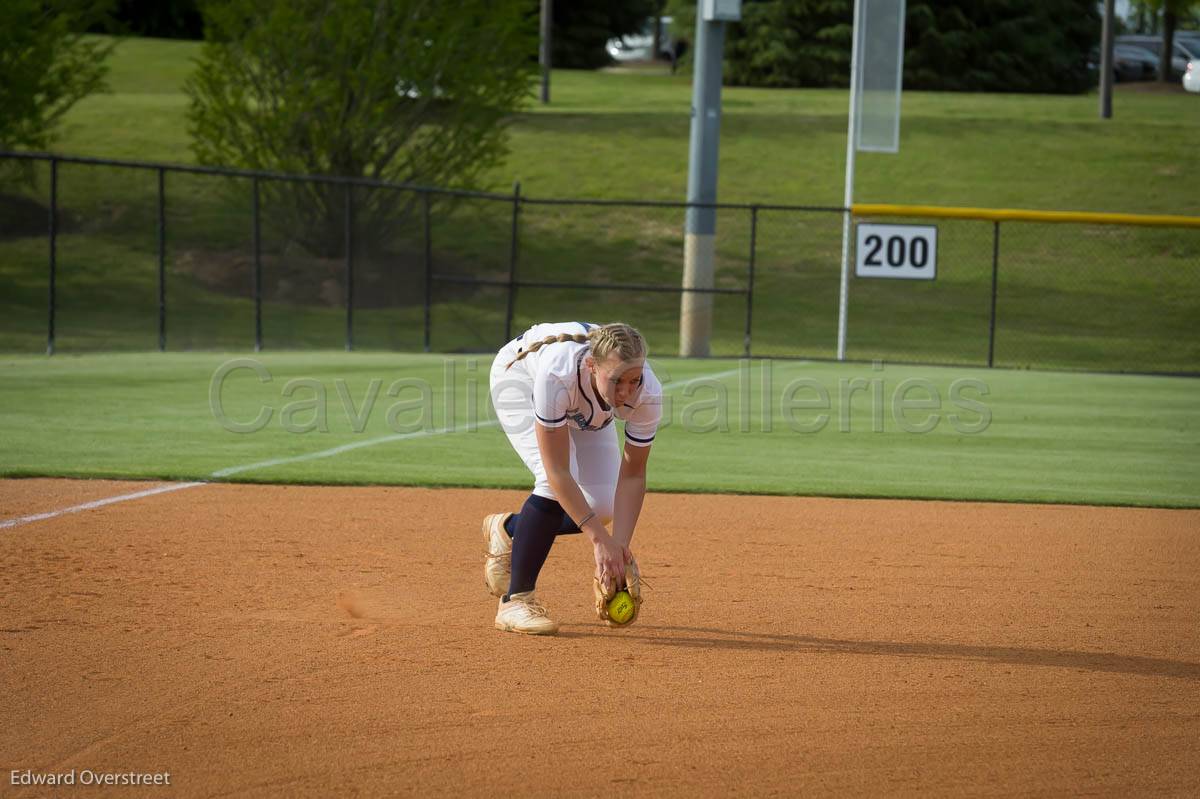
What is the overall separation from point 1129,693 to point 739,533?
3.30 m

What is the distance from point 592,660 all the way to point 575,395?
1.00m

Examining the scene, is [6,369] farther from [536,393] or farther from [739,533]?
[536,393]

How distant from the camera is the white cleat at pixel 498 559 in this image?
19.5ft

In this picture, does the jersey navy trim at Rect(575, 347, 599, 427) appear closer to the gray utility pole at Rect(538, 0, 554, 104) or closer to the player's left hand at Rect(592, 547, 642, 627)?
the player's left hand at Rect(592, 547, 642, 627)

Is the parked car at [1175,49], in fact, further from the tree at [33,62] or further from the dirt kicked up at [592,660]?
the dirt kicked up at [592,660]

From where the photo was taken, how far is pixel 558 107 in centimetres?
4728

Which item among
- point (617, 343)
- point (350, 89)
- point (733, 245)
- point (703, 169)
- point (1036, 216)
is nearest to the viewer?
point (617, 343)

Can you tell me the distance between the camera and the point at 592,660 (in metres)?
5.16

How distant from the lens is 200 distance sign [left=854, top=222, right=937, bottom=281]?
1964 centimetres

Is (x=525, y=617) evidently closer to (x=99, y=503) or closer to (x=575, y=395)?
(x=575, y=395)

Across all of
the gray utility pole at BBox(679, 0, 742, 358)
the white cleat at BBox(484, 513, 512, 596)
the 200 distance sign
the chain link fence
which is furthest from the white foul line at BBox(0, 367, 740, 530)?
the gray utility pole at BBox(679, 0, 742, 358)

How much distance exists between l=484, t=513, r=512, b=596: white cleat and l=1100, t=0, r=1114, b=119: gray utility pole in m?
35.6

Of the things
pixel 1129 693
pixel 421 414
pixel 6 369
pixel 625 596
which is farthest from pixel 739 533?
pixel 6 369

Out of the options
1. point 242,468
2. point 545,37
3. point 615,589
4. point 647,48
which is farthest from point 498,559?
point 647,48
